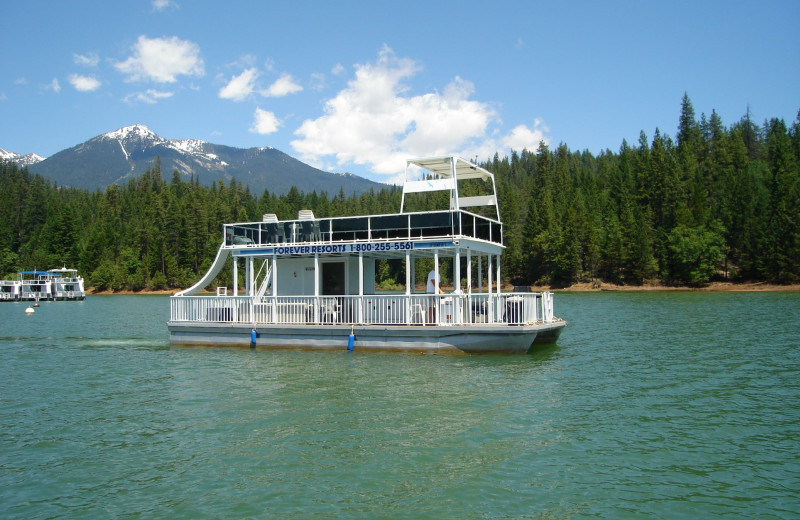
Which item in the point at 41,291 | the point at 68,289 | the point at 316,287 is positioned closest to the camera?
the point at 316,287

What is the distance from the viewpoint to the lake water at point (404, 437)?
7.58 metres

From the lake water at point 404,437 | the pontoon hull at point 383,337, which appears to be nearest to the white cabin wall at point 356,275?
the pontoon hull at point 383,337

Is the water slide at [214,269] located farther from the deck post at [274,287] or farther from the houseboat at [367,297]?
the deck post at [274,287]

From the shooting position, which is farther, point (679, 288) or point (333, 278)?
point (679, 288)

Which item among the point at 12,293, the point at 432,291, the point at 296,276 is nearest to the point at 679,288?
the point at 432,291

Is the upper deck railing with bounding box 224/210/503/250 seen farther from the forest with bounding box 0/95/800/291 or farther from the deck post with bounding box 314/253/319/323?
the forest with bounding box 0/95/800/291

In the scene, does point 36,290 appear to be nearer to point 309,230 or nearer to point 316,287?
point 309,230

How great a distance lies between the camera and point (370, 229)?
1986 centimetres

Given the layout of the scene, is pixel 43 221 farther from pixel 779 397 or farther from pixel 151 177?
pixel 779 397

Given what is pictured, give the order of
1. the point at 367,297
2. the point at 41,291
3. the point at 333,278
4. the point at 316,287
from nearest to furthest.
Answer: the point at 367,297 → the point at 316,287 → the point at 333,278 → the point at 41,291

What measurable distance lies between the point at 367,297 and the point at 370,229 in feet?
7.56

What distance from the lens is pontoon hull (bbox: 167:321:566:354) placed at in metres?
17.6

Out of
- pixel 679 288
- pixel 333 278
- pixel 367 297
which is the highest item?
pixel 333 278

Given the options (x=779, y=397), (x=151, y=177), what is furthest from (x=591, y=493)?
(x=151, y=177)
